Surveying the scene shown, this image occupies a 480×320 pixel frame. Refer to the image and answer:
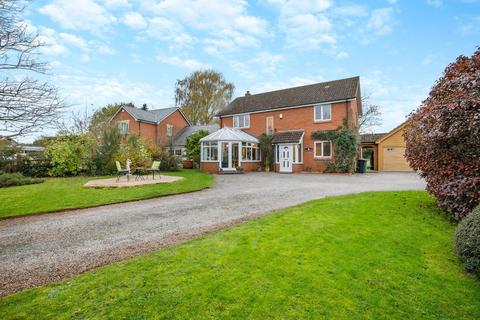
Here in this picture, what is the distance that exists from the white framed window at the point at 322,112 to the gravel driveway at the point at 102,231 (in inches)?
605

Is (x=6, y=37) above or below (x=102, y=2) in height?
below

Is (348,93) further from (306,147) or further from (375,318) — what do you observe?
(375,318)

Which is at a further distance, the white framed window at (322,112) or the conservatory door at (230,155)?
Answer: the conservatory door at (230,155)

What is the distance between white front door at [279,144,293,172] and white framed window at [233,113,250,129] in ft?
19.0

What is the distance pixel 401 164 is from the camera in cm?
2656

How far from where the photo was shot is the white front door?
2380cm

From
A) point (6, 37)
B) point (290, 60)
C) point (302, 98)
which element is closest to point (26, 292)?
point (6, 37)

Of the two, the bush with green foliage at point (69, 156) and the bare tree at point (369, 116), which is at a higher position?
the bare tree at point (369, 116)

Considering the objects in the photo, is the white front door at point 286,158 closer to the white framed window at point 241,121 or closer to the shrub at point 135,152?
the white framed window at point 241,121

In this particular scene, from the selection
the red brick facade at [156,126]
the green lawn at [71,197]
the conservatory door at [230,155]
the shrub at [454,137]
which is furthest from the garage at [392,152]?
the red brick facade at [156,126]

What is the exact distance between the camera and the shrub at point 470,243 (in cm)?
395

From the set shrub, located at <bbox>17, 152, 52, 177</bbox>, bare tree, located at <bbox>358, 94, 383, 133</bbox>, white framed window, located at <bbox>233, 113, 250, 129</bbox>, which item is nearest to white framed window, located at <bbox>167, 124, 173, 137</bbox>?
white framed window, located at <bbox>233, 113, 250, 129</bbox>

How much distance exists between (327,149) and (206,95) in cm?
2905

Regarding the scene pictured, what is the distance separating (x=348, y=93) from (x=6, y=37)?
870 inches
